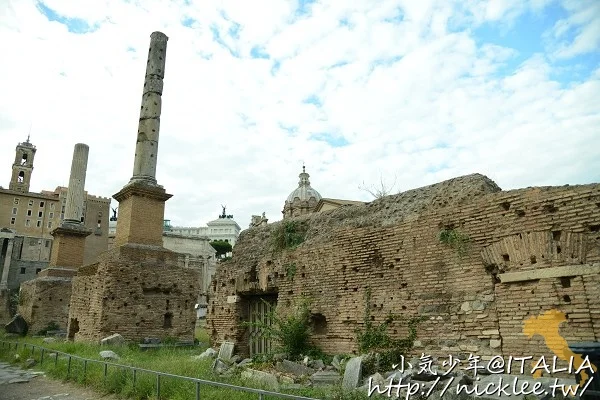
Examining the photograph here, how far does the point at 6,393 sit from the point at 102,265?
18.6 feet

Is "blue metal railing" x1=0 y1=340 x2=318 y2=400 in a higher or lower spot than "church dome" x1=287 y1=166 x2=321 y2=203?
lower

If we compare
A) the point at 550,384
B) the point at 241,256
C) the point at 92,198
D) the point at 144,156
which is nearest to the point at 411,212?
the point at 550,384

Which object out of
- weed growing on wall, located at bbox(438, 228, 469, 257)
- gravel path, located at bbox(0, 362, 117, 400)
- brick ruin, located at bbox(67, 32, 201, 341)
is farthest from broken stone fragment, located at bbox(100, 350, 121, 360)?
weed growing on wall, located at bbox(438, 228, 469, 257)

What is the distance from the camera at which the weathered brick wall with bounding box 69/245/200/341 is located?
13.3m

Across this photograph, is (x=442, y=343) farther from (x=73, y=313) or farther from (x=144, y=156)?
(x=73, y=313)

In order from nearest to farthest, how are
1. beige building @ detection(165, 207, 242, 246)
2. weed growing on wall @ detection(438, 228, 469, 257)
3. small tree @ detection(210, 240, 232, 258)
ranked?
weed growing on wall @ detection(438, 228, 469, 257) → small tree @ detection(210, 240, 232, 258) → beige building @ detection(165, 207, 242, 246)

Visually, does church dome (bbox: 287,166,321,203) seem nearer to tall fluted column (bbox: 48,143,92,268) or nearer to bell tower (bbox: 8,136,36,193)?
tall fluted column (bbox: 48,143,92,268)

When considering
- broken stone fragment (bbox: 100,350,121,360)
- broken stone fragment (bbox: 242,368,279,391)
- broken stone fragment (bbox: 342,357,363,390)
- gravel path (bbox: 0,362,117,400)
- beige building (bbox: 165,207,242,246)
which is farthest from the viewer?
beige building (bbox: 165,207,242,246)

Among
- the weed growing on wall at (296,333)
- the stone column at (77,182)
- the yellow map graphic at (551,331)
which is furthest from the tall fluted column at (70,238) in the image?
the yellow map graphic at (551,331)

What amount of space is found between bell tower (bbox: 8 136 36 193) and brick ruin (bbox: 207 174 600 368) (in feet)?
213

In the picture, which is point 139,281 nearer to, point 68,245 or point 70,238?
point 68,245

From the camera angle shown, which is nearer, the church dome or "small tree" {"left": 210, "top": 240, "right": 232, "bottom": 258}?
the church dome

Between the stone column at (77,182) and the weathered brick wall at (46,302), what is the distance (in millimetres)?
3595

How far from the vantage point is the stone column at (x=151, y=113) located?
15626 millimetres
